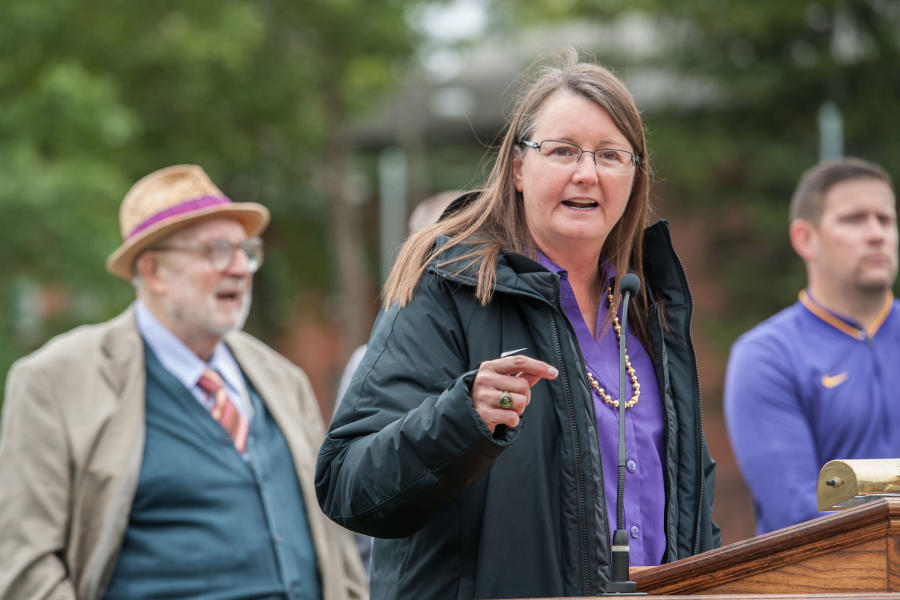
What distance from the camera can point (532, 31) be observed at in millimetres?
23844

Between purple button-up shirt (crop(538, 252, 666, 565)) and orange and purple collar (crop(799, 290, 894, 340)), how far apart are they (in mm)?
2014

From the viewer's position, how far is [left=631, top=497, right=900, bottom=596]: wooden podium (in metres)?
2.06

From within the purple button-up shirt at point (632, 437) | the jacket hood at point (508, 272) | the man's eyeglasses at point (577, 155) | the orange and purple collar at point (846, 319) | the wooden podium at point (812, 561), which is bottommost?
the wooden podium at point (812, 561)

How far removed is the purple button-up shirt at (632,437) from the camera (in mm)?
2713

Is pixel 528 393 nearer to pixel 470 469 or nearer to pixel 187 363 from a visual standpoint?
pixel 470 469

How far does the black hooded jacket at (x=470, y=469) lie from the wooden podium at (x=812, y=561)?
37 centimetres

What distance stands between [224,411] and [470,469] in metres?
2.50

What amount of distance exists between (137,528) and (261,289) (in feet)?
74.5

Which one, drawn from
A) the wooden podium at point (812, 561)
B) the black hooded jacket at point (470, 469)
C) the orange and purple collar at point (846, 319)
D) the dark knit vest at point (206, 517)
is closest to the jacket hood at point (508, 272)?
the black hooded jacket at point (470, 469)

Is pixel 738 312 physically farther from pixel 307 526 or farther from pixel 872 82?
pixel 307 526

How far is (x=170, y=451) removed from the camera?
434 centimetres

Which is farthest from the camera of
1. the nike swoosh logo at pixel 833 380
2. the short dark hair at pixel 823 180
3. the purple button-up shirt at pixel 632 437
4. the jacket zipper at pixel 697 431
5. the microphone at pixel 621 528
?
the short dark hair at pixel 823 180

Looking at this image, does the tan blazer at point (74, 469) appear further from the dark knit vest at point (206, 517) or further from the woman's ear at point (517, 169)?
the woman's ear at point (517, 169)

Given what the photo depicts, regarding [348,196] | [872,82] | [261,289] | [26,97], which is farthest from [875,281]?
[261,289]
